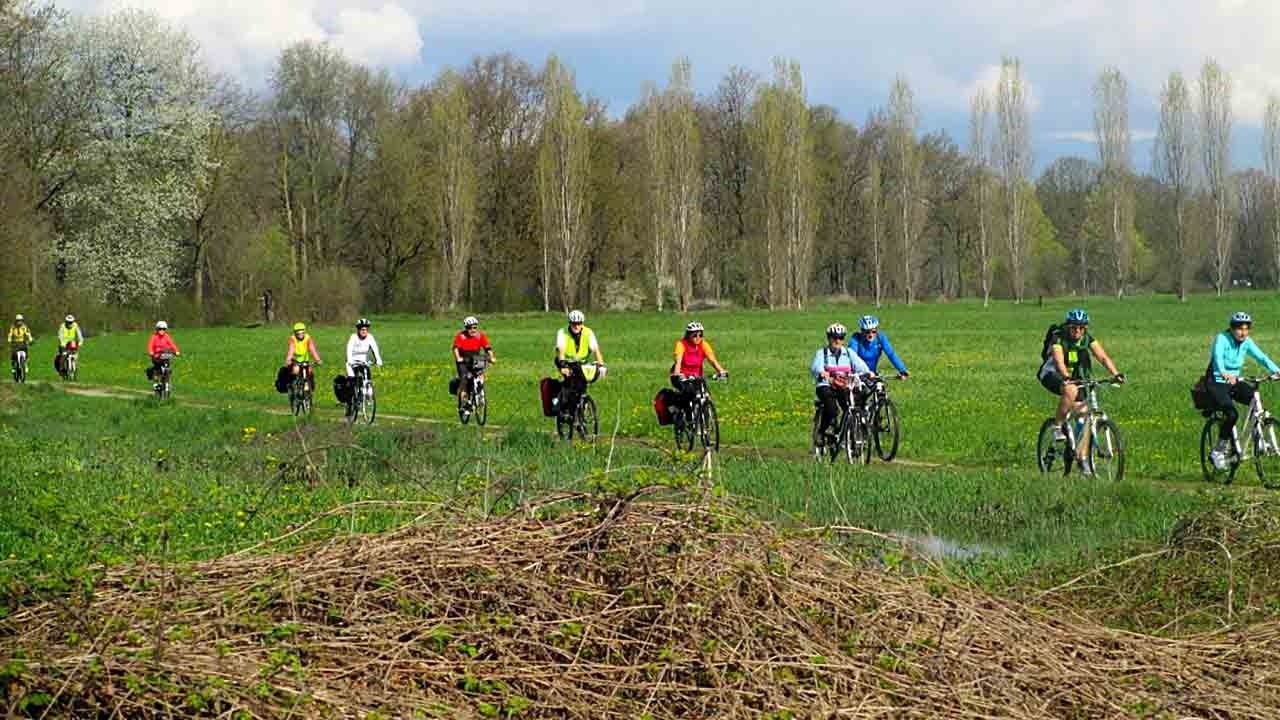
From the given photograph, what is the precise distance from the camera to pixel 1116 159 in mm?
90250

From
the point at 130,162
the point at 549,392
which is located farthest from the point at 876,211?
the point at 549,392

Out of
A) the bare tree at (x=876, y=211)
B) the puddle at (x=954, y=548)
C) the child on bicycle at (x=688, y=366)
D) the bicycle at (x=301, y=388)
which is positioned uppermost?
the bare tree at (x=876, y=211)

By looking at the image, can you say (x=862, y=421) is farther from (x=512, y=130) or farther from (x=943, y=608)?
(x=512, y=130)

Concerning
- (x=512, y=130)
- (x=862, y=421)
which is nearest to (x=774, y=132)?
(x=512, y=130)

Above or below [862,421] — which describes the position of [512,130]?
above

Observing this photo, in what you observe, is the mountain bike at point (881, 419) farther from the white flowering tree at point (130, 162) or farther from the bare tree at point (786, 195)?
the bare tree at point (786, 195)

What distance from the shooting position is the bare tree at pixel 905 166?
88.4 meters

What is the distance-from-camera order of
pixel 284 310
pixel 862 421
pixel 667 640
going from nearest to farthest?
pixel 667 640, pixel 862 421, pixel 284 310

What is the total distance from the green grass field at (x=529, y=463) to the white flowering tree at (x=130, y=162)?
20537mm

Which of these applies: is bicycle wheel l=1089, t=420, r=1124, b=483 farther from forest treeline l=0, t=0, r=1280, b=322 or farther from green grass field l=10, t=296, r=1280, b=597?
forest treeline l=0, t=0, r=1280, b=322

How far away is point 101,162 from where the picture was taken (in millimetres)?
61781

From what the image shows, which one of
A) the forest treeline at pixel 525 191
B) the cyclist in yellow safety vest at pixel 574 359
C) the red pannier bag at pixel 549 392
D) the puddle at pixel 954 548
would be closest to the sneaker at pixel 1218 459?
the puddle at pixel 954 548

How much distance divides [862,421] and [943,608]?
35.2 feet

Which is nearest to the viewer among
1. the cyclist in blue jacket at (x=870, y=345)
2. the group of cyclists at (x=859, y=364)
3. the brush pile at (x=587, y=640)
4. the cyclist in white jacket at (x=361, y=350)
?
the brush pile at (x=587, y=640)
